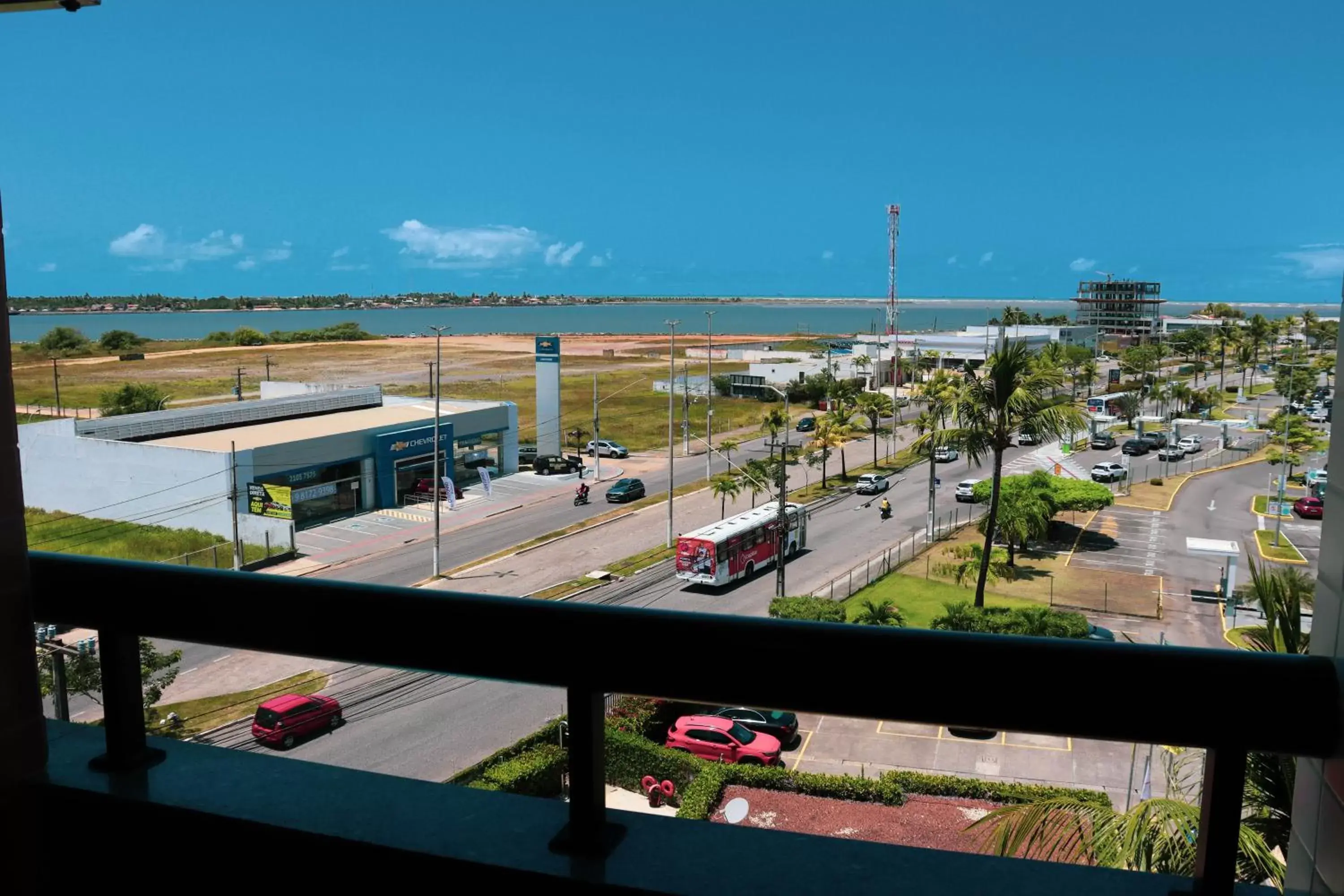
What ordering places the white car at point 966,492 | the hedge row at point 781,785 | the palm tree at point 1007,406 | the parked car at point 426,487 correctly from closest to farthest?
the hedge row at point 781,785 < the palm tree at point 1007,406 < the parked car at point 426,487 < the white car at point 966,492

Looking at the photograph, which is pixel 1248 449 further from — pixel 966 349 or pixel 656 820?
pixel 656 820

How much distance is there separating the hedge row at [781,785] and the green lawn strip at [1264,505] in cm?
2414

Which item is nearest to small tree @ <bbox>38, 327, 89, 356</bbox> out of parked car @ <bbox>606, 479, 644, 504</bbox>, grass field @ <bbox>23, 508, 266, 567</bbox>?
grass field @ <bbox>23, 508, 266, 567</bbox>

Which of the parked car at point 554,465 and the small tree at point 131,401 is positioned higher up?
the small tree at point 131,401

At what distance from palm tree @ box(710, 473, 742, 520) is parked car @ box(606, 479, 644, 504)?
245 cm

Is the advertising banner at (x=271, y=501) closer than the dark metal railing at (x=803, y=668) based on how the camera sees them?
No

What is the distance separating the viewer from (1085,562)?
24188mm

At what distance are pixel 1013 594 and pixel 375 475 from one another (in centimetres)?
1875

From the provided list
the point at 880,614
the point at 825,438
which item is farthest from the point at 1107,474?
the point at 880,614

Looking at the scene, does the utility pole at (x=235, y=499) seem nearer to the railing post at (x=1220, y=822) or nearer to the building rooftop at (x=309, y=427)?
the building rooftop at (x=309, y=427)

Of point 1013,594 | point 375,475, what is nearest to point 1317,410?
point 1013,594

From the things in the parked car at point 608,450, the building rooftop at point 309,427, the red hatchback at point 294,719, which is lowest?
the parked car at point 608,450

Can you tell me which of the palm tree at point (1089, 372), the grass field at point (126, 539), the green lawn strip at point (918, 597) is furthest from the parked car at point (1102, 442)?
→ the grass field at point (126, 539)

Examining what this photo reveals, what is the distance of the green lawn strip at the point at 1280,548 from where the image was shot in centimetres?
2320
